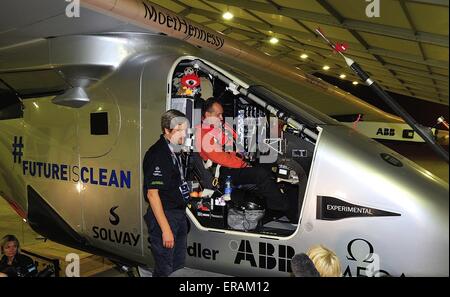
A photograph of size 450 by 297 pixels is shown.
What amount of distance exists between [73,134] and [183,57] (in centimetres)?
118

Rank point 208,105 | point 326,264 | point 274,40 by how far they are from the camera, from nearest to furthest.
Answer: point 326,264, point 208,105, point 274,40

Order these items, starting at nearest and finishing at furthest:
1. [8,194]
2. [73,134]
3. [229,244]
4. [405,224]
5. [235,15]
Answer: [405,224]
[229,244]
[73,134]
[8,194]
[235,15]

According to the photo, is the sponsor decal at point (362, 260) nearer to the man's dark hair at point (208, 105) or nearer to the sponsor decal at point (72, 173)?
the man's dark hair at point (208, 105)

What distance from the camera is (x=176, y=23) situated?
3051 mm

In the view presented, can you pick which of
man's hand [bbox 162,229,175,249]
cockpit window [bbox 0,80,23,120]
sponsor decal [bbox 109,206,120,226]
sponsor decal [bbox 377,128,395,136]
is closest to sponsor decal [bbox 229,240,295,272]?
man's hand [bbox 162,229,175,249]

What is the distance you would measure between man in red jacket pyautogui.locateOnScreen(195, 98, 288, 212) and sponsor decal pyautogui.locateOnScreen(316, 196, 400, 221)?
0.85 m

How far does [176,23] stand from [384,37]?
60.1 inches

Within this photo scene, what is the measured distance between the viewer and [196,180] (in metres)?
3.14

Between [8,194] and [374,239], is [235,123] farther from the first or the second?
[8,194]

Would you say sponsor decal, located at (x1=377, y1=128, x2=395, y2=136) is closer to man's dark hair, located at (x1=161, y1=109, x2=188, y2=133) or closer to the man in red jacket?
the man in red jacket

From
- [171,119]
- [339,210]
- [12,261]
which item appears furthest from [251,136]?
[12,261]

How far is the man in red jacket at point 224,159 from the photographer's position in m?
3.06

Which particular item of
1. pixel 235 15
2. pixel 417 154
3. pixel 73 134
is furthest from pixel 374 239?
pixel 235 15

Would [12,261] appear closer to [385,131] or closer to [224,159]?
[224,159]
